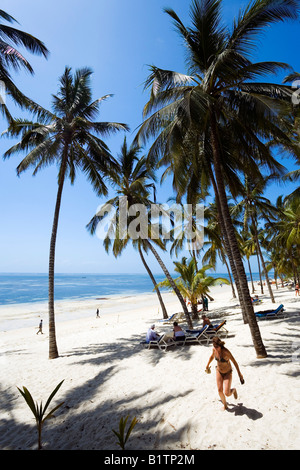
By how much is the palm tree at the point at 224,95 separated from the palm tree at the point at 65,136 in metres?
3.46

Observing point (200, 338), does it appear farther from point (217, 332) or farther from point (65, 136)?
point (65, 136)

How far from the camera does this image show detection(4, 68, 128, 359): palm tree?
9828 mm

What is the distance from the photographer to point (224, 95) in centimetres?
797

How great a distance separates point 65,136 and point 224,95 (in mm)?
6776

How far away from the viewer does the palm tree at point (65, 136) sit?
387 inches

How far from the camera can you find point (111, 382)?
6.26 metres

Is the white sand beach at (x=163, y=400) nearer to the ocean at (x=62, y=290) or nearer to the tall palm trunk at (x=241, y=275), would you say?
the tall palm trunk at (x=241, y=275)

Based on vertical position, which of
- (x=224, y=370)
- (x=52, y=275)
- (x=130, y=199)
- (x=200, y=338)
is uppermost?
(x=130, y=199)

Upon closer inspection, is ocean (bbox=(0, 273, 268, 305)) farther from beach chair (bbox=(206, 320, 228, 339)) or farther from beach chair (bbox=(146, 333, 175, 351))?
beach chair (bbox=(206, 320, 228, 339))

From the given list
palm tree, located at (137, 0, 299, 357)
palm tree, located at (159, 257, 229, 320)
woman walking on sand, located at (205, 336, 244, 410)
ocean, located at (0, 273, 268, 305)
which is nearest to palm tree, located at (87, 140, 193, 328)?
palm tree, located at (159, 257, 229, 320)

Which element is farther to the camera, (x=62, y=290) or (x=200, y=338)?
(x=62, y=290)

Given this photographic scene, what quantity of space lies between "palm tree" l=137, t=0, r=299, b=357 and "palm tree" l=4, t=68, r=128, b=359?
3.46 m


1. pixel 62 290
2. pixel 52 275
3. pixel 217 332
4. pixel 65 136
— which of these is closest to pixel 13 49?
pixel 65 136

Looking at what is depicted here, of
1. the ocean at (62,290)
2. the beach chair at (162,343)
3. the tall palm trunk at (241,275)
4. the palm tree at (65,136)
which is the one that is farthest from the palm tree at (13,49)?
the ocean at (62,290)
